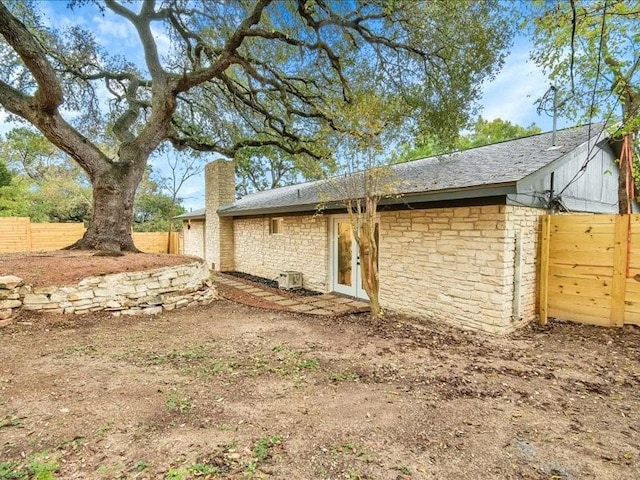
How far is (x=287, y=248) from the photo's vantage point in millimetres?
10031

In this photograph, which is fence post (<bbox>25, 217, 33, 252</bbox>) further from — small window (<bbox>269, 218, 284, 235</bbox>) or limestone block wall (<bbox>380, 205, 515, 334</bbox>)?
limestone block wall (<bbox>380, 205, 515, 334</bbox>)

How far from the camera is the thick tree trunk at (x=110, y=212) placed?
754 cm

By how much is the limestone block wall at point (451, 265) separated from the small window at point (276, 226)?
4464 millimetres

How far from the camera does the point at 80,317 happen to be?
5.23 meters

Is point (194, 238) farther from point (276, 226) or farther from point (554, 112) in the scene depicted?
point (554, 112)

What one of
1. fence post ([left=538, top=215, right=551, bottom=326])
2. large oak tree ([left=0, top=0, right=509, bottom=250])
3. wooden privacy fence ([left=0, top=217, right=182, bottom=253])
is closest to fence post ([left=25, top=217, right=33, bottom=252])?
wooden privacy fence ([left=0, top=217, right=182, bottom=253])

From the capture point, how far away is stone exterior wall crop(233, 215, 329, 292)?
8703mm

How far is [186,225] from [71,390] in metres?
14.5

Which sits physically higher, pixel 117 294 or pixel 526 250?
pixel 526 250

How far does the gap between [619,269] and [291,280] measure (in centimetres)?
697

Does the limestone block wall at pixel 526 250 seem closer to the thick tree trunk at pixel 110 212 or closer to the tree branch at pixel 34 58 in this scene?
the thick tree trunk at pixel 110 212

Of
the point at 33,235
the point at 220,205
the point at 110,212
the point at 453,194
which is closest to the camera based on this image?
the point at 453,194

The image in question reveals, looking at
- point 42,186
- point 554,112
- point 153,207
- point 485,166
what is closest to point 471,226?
point 485,166

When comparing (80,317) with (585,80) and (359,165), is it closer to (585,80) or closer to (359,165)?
(359,165)
